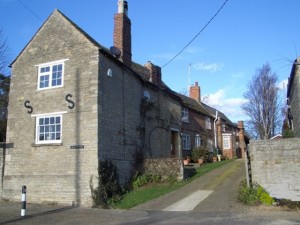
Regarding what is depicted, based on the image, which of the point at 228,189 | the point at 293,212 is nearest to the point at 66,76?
the point at 228,189

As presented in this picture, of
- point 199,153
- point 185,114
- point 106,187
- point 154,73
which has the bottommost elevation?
point 106,187

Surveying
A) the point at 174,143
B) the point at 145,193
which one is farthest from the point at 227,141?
the point at 145,193

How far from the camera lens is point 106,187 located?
17.0 m

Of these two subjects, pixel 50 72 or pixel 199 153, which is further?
pixel 199 153

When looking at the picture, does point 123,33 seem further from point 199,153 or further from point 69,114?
point 199,153

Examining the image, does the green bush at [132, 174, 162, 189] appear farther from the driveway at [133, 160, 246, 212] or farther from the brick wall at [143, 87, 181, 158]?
the brick wall at [143, 87, 181, 158]

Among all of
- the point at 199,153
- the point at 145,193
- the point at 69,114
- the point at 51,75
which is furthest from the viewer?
the point at 199,153

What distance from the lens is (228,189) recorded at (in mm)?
17156

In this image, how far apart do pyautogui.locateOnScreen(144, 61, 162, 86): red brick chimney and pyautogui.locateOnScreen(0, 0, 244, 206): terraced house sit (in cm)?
341

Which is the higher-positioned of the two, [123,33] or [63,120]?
[123,33]

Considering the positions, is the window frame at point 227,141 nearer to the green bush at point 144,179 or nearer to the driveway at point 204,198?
the driveway at point 204,198

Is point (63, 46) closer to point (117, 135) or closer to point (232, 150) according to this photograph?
point (117, 135)

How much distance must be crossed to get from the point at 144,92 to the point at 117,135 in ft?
16.1

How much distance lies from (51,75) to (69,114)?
8.83 feet
